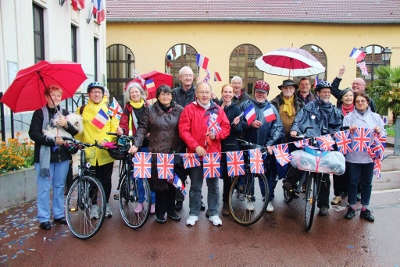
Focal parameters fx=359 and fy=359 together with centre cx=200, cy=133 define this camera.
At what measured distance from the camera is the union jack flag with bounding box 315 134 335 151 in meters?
4.89

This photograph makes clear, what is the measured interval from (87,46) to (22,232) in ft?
44.5

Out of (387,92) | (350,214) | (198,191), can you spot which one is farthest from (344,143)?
(387,92)

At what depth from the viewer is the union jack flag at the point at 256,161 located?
491 cm

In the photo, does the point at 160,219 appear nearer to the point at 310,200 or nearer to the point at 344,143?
the point at 310,200

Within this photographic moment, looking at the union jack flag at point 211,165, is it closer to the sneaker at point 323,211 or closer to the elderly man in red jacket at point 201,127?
the elderly man in red jacket at point 201,127

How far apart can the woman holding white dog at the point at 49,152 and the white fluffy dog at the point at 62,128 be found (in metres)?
0.03

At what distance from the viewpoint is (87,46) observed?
16766mm

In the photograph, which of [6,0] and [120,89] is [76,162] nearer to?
→ [6,0]

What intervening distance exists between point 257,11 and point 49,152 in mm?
21283

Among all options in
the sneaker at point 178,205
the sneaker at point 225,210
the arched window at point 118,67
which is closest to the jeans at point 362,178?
the sneaker at point 225,210

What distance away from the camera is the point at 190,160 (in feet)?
15.9

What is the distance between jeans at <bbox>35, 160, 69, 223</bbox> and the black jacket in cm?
10

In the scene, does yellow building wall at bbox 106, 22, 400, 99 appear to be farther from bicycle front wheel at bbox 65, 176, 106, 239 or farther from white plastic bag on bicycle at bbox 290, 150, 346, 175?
bicycle front wheel at bbox 65, 176, 106, 239

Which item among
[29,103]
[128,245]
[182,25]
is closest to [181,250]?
[128,245]
